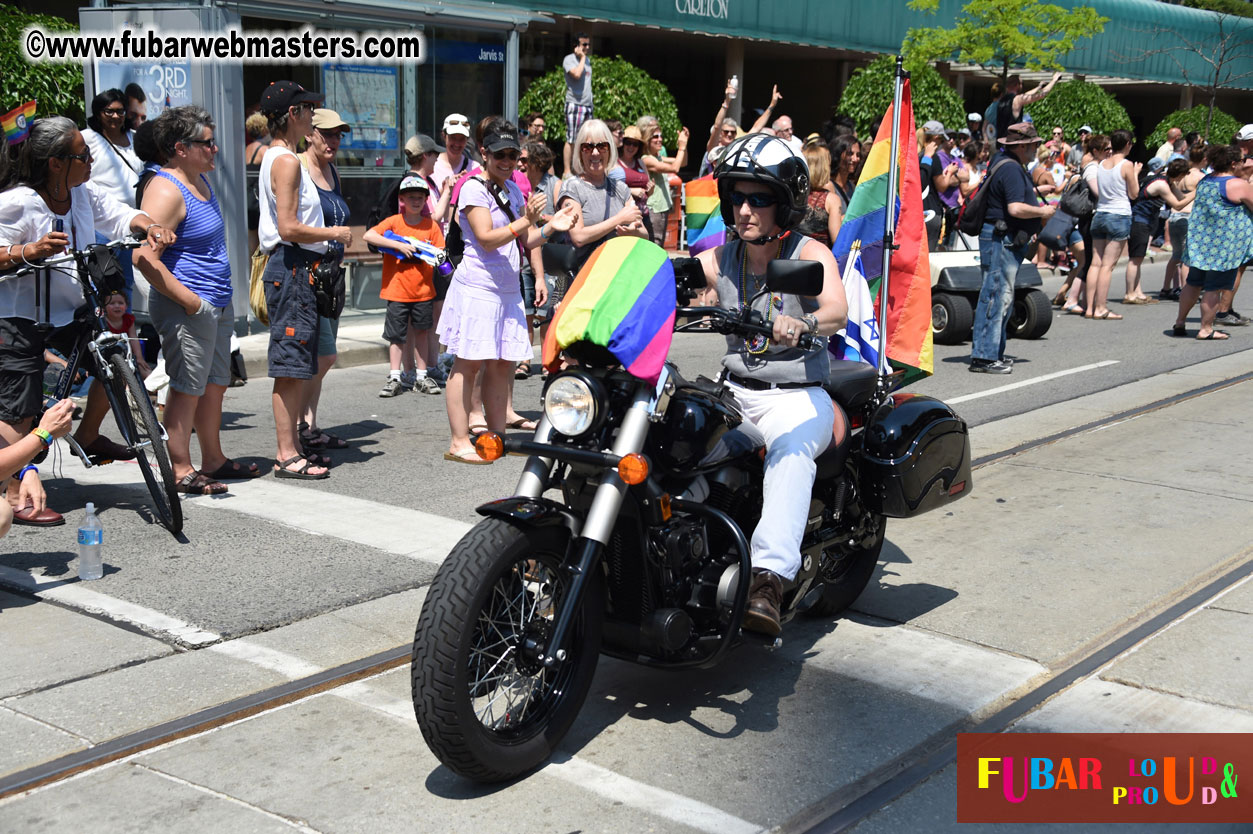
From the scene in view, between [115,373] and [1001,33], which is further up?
[1001,33]

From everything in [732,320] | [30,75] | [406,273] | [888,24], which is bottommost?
[406,273]

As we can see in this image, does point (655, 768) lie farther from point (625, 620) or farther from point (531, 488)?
point (531, 488)

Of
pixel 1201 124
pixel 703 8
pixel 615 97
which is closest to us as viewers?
pixel 615 97

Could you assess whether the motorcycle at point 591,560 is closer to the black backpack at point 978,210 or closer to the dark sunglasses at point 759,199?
the dark sunglasses at point 759,199

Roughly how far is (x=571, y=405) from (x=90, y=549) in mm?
2529

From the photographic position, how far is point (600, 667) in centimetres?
444

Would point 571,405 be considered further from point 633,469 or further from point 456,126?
point 456,126

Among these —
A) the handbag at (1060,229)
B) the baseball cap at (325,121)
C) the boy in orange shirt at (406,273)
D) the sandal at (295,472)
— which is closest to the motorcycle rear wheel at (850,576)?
the sandal at (295,472)

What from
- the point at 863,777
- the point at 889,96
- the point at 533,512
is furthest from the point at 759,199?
the point at 889,96

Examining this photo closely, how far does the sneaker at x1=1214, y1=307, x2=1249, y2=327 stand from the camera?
14.0 metres

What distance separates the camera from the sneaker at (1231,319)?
1398cm

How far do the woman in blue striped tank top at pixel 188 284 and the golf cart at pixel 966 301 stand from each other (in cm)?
763

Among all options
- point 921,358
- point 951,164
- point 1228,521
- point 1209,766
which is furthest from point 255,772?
point 951,164

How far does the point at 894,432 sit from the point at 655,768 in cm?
158
